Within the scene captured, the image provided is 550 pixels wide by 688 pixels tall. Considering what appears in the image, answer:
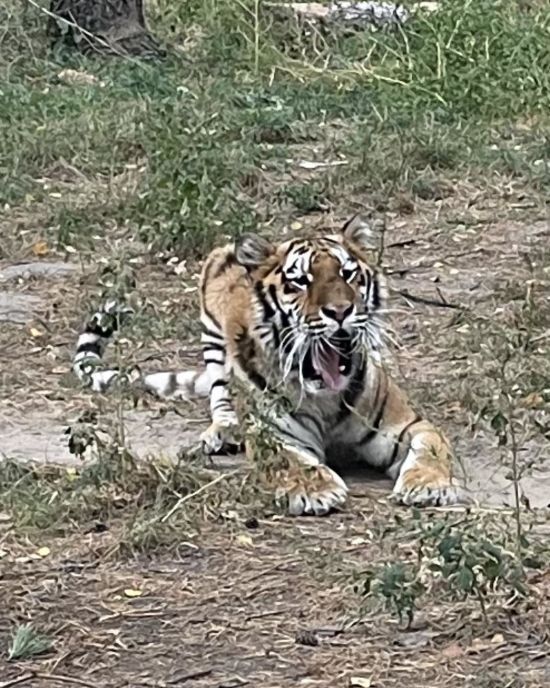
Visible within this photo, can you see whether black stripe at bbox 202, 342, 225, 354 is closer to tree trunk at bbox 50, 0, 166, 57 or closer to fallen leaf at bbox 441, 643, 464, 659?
fallen leaf at bbox 441, 643, 464, 659

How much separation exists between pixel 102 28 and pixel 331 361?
726cm

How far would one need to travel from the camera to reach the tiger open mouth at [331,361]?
224 inches

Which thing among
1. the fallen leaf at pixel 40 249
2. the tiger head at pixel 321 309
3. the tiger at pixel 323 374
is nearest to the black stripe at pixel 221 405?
the tiger at pixel 323 374

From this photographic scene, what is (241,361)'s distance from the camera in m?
6.03

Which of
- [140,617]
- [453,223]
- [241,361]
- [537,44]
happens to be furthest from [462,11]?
[140,617]

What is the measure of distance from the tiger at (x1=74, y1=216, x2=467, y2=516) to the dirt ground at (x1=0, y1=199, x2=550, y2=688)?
12cm

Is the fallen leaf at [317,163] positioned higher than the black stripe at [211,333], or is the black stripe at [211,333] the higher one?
the fallen leaf at [317,163]

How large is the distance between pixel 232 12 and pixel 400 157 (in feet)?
11.3

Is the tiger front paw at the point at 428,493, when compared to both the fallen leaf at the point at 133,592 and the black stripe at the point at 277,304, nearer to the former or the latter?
the black stripe at the point at 277,304

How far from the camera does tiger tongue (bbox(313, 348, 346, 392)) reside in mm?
5695

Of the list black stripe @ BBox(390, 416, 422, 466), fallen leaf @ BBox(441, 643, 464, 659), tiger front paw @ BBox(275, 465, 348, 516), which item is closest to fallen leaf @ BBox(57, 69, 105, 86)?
black stripe @ BBox(390, 416, 422, 466)

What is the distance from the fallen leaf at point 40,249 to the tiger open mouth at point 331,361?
317cm

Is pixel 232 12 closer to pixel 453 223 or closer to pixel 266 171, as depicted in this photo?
pixel 266 171

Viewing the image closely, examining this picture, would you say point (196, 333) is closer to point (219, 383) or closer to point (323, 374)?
point (219, 383)
